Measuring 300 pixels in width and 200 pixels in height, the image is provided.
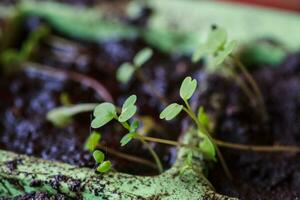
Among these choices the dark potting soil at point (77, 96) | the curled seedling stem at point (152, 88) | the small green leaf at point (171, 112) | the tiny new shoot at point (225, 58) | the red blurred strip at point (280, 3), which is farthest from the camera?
the red blurred strip at point (280, 3)

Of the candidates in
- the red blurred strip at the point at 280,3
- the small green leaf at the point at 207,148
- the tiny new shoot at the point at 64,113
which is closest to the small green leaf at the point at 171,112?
the small green leaf at the point at 207,148

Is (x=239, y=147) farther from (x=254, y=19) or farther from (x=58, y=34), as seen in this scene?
(x=58, y=34)

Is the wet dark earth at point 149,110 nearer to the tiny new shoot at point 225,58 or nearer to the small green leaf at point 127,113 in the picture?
the tiny new shoot at point 225,58

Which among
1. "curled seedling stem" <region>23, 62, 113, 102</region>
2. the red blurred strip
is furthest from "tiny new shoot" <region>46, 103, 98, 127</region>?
the red blurred strip

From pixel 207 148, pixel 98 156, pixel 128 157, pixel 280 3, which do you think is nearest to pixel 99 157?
pixel 98 156

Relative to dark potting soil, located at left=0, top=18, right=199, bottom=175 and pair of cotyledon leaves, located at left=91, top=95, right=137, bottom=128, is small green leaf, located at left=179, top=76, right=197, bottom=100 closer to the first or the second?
pair of cotyledon leaves, located at left=91, top=95, right=137, bottom=128

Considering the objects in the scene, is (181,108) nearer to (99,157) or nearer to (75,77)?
(99,157)

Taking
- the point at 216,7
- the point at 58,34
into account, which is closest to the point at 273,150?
the point at 216,7
